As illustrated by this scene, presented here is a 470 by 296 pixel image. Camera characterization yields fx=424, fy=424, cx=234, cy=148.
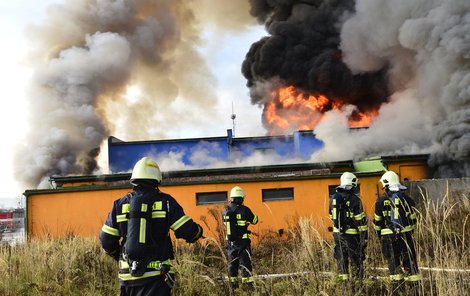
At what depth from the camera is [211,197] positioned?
44.7 feet

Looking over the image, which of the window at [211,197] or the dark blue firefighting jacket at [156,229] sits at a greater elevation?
the window at [211,197]

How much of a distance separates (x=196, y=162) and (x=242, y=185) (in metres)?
6.59

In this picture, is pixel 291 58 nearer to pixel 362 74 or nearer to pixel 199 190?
pixel 362 74

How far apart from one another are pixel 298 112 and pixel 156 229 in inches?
964

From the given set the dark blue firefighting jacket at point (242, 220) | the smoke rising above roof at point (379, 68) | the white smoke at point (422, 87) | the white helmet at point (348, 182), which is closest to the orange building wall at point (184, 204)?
the white smoke at point (422, 87)

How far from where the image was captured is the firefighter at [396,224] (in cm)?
589

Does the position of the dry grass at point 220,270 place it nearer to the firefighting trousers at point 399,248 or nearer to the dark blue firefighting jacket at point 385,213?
the firefighting trousers at point 399,248

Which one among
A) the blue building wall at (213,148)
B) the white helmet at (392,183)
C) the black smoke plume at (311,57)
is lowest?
the white helmet at (392,183)

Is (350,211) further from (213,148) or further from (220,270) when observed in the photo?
(213,148)

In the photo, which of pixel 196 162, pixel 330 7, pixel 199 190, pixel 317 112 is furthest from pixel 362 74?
pixel 199 190

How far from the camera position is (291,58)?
2848 centimetres

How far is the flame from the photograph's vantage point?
86.5 feet

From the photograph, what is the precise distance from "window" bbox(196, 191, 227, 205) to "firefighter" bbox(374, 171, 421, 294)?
7.51m

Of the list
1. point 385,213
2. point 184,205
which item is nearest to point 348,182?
point 385,213
